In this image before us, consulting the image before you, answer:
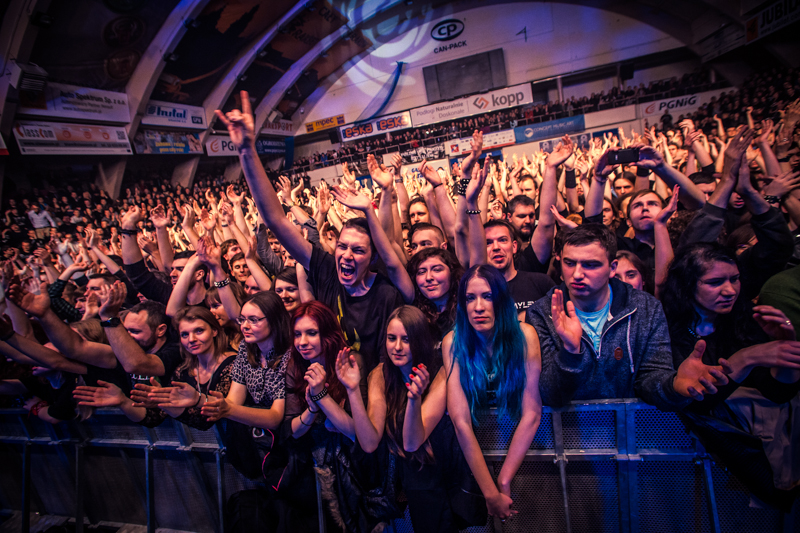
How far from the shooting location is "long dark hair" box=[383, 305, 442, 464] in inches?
70.4

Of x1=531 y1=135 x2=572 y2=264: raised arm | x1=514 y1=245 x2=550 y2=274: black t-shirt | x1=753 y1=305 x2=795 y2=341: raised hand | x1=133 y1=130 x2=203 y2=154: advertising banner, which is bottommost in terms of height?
x1=753 y1=305 x2=795 y2=341: raised hand

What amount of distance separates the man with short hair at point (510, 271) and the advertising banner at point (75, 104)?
1554cm

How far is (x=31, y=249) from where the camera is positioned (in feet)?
32.8

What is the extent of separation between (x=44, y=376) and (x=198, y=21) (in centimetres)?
1657

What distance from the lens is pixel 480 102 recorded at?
706 inches

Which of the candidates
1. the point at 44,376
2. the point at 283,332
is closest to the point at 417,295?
the point at 283,332

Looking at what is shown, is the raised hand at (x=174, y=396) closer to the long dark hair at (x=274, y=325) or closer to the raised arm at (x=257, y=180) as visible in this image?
the long dark hair at (x=274, y=325)

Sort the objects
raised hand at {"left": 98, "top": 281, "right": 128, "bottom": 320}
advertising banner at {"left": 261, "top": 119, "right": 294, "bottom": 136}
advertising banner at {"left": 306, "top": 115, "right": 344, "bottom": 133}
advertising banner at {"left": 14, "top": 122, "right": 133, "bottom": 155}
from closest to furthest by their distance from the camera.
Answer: raised hand at {"left": 98, "top": 281, "right": 128, "bottom": 320} → advertising banner at {"left": 14, "top": 122, "right": 133, "bottom": 155} → advertising banner at {"left": 261, "top": 119, "right": 294, "bottom": 136} → advertising banner at {"left": 306, "top": 115, "right": 344, "bottom": 133}

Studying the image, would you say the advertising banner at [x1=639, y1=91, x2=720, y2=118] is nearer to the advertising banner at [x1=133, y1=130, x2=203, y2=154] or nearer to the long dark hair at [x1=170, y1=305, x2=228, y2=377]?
the long dark hair at [x1=170, y1=305, x2=228, y2=377]

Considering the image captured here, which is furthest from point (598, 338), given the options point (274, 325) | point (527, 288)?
point (274, 325)

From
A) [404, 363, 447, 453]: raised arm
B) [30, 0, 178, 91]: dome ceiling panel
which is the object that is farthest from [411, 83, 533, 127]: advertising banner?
[404, 363, 447, 453]: raised arm

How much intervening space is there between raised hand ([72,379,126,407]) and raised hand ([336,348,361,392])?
1.40 metres

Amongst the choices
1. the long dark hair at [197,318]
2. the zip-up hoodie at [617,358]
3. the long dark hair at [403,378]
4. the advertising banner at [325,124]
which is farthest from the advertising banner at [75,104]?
the zip-up hoodie at [617,358]

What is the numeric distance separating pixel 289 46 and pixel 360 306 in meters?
21.0
